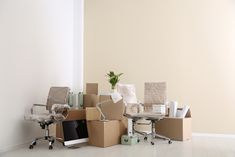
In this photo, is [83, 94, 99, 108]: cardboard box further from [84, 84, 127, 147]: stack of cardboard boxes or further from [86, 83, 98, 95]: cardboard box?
[86, 83, 98, 95]: cardboard box

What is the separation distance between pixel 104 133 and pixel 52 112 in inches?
33.2

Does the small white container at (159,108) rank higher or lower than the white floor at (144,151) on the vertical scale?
higher

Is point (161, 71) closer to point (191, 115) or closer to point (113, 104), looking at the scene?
point (191, 115)

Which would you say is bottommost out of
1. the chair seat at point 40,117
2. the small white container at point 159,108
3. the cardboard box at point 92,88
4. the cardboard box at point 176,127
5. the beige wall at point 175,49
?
the cardboard box at point 176,127

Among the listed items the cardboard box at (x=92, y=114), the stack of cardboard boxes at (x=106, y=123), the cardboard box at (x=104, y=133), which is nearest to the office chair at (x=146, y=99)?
the stack of cardboard boxes at (x=106, y=123)

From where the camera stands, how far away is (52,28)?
5.43 metres

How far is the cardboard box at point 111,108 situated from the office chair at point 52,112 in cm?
60

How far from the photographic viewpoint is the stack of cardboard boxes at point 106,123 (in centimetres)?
443

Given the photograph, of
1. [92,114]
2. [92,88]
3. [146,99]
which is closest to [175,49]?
[146,99]

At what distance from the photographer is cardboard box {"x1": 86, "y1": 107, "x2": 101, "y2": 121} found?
4531 mm

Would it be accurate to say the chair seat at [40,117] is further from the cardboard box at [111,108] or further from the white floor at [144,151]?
the cardboard box at [111,108]

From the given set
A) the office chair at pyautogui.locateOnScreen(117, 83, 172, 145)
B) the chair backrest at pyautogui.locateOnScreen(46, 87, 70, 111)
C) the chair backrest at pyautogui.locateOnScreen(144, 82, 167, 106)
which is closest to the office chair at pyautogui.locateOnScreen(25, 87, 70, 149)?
the chair backrest at pyautogui.locateOnScreen(46, 87, 70, 111)

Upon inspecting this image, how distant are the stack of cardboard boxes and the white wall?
3.10 feet

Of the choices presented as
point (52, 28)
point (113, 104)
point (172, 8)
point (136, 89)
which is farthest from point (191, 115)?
point (52, 28)
